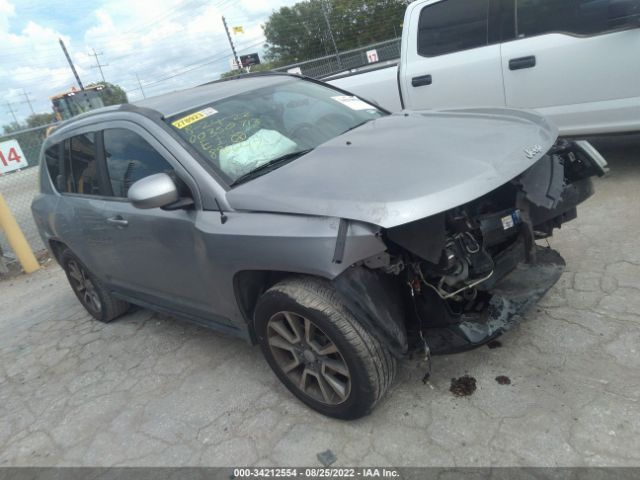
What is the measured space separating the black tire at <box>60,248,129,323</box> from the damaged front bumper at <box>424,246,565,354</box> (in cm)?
298

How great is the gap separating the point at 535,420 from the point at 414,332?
0.69 meters

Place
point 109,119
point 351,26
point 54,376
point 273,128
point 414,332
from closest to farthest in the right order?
point 414,332, point 273,128, point 109,119, point 54,376, point 351,26

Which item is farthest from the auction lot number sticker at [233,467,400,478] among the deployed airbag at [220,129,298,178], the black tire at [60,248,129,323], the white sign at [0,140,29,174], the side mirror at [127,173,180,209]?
the white sign at [0,140,29,174]

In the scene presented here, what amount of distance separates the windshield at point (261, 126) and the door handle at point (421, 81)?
188 cm

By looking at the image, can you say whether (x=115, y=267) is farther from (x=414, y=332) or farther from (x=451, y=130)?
(x=451, y=130)

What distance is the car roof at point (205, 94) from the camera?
10.3 ft

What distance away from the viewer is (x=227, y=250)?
2584mm

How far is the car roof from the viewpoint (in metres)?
3.13

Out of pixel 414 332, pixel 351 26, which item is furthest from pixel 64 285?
pixel 351 26

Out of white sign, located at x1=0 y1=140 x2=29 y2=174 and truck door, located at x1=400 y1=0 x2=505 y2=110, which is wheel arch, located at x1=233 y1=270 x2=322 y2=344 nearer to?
truck door, located at x1=400 y1=0 x2=505 y2=110

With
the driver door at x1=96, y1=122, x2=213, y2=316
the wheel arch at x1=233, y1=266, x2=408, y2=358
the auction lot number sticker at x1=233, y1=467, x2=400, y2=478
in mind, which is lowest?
the auction lot number sticker at x1=233, y1=467, x2=400, y2=478

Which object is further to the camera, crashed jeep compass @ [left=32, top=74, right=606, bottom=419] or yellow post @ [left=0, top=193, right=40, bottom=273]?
yellow post @ [left=0, top=193, right=40, bottom=273]

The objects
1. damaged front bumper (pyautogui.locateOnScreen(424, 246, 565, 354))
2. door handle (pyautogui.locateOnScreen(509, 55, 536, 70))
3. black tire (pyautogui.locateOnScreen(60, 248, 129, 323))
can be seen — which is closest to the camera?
damaged front bumper (pyautogui.locateOnScreen(424, 246, 565, 354))

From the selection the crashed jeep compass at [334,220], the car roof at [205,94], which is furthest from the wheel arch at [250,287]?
the car roof at [205,94]
